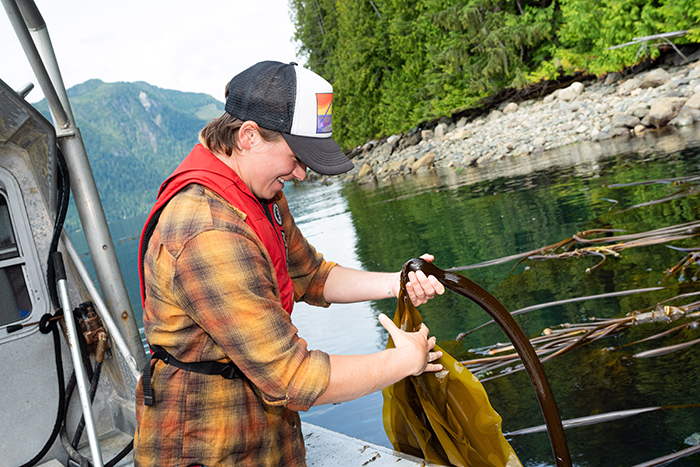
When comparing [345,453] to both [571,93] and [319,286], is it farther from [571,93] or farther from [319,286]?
[571,93]

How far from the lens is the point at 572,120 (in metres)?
18.0

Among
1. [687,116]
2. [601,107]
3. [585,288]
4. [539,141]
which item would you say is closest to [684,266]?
[585,288]

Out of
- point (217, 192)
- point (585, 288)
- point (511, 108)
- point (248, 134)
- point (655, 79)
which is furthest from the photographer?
point (511, 108)

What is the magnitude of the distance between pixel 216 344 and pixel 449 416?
0.92 m

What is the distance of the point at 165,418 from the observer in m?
1.68

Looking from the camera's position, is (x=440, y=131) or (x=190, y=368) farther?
(x=440, y=131)

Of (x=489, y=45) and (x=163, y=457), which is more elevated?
(x=489, y=45)

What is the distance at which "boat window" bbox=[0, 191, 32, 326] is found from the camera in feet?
9.80

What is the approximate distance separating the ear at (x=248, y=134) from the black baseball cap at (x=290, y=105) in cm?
2

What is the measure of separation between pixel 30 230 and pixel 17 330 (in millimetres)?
573

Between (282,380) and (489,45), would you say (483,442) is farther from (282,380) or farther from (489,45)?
(489,45)

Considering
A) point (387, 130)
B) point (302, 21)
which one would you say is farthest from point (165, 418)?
point (302, 21)

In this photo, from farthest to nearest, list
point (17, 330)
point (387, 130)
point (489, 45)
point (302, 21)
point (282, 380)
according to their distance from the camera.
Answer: point (302, 21), point (387, 130), point (489, 45), point (17, 330), point (282, 380)

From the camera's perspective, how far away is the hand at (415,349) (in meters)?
1.77
